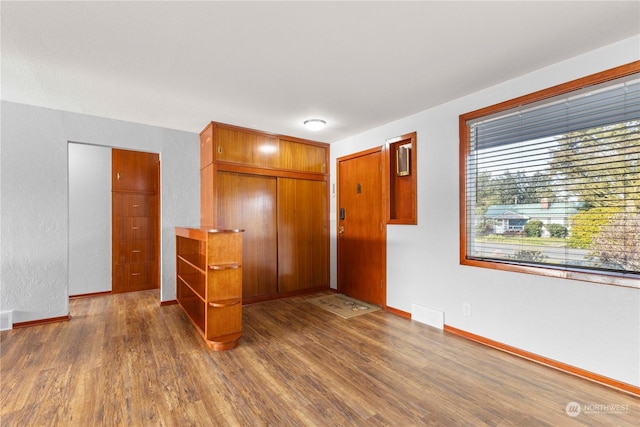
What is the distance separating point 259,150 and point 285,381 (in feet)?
9.78

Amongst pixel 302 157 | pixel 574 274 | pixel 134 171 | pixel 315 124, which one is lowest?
pixel 574 274

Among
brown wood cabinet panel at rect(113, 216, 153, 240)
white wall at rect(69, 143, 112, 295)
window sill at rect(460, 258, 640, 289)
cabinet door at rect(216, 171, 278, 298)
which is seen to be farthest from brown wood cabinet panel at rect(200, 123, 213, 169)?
window sill at rect(460, 258, 640, 289)

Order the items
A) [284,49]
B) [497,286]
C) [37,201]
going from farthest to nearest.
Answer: [37,201] < [497,286] < [284,49]

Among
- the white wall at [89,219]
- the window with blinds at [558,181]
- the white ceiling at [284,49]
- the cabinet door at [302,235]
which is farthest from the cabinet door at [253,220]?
the window with blinds at [558,181]

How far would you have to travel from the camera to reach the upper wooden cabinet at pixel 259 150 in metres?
3.85

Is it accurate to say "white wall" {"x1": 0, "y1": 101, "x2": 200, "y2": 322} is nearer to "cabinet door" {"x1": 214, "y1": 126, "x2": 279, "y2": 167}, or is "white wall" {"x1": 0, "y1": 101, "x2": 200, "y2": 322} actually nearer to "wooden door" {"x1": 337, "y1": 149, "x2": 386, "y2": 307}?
"cabinet door" {"x1": 214, "y1": 126, "x2": 279, "y2": 167}

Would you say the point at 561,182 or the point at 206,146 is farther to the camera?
the point at 206,146

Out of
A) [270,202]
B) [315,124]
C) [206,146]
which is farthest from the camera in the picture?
[270,202]

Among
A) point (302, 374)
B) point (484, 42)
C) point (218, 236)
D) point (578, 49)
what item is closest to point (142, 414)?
point (302, 374)

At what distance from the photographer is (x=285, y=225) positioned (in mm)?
4410

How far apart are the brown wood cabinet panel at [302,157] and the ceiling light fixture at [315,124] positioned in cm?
70

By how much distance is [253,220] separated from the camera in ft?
13.6

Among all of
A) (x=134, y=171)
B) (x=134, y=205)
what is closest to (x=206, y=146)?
(x=134, y=171)

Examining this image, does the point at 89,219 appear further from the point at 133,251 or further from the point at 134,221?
the point at 133,251
